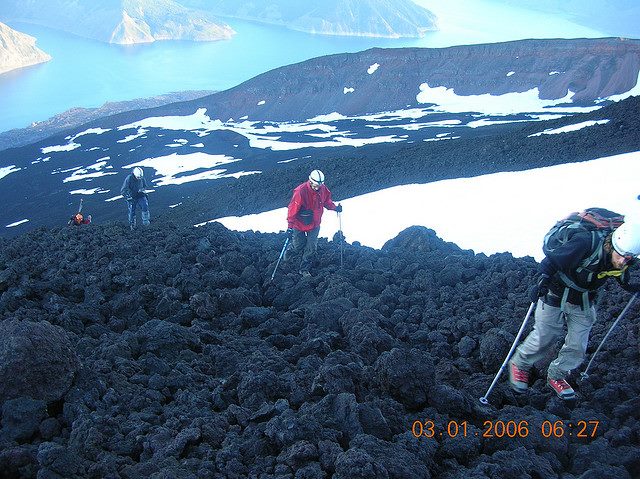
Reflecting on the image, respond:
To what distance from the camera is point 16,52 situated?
11288 centimetres

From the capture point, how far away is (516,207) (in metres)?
10.2

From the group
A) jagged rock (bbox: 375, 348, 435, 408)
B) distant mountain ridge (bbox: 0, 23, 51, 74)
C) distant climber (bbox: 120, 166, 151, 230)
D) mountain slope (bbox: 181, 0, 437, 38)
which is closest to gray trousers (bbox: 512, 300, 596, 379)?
jagged rock (bbox: 375, 348, 435, 408)

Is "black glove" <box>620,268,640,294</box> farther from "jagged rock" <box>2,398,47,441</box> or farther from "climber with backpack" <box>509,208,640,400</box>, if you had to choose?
"jagged rock" <box>2,398,47,441</box>

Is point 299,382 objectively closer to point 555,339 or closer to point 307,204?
point 555,339

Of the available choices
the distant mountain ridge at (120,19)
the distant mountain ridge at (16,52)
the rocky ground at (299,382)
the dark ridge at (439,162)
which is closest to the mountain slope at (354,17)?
the distant mountain ridge at (120,19)

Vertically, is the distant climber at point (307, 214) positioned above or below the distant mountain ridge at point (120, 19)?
below

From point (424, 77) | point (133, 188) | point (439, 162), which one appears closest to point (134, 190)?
point (133, 188)

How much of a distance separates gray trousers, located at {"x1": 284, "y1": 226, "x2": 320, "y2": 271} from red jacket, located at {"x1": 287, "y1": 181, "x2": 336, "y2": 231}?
0.70 feet

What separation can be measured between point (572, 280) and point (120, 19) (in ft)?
549

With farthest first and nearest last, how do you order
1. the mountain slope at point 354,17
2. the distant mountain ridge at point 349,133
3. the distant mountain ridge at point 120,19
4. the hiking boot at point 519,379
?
the mountain slope at point 354,17 < the distant mountain ridge at point 120,19 < the distant mountain ridge at point 349,133 < the hiking boot at point 519,379

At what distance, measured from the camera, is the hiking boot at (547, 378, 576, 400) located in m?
4.42
